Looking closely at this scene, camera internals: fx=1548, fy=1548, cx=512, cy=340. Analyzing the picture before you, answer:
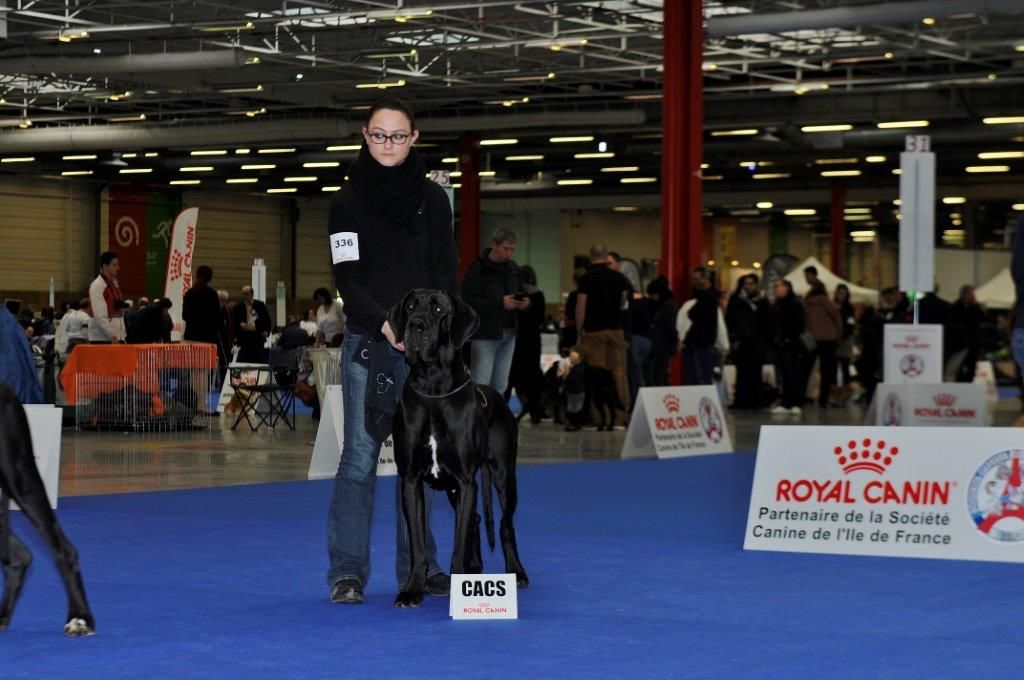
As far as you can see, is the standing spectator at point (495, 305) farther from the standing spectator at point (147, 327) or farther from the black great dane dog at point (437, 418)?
the black great dane dog at point (437, 418)

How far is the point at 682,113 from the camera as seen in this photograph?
15602mm

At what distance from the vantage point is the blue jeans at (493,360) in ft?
42.2

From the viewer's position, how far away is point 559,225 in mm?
47406

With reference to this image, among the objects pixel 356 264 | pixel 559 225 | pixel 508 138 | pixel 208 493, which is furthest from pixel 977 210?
pixel 356 264

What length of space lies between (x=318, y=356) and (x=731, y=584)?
9.94 m

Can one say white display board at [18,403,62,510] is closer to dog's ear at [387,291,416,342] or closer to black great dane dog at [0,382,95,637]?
black great dane dog at [0,382,95,637]

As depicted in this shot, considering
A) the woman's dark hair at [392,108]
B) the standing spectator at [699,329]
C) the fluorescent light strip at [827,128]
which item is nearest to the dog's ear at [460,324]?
the woman's dark hair at [392,108]

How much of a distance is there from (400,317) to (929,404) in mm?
10312

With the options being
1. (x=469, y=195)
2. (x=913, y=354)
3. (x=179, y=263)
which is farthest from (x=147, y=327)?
(x=469, y=195)

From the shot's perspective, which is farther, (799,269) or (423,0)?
(799,269)

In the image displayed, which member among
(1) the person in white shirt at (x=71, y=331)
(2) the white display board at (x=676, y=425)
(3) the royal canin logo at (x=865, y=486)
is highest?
(1) the person in white shirt at (x=71, y=331)

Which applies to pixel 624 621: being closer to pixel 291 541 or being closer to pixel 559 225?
pixel 291 541

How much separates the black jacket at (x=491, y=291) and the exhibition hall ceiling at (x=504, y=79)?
230 inches

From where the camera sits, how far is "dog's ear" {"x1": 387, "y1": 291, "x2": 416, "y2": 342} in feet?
16.5
